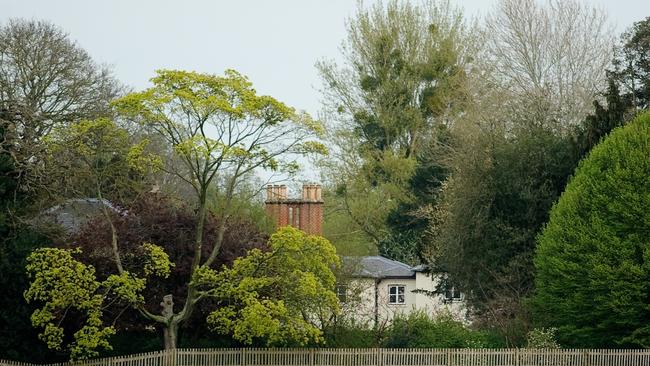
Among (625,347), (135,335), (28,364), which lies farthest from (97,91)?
(625,347)

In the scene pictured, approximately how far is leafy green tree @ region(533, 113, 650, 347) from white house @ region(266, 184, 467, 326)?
25.0 feet

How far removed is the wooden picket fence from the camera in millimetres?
40562

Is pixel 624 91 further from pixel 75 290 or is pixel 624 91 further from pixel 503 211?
pixel 75 290

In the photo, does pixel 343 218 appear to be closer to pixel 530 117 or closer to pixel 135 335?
pixel 530 117

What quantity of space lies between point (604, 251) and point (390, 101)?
3469 centimetres

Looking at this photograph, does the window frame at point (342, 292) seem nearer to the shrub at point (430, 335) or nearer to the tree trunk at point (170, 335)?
the shrub at point (430, 335)

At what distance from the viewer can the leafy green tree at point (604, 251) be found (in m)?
42.2

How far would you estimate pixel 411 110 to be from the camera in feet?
247

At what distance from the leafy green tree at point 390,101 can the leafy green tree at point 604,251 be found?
27539 mm

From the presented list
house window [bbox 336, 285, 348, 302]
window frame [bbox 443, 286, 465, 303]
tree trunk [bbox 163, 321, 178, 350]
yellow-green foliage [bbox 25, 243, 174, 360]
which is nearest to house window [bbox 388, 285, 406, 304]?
window frame [bbox 443, 286, 465, 303]

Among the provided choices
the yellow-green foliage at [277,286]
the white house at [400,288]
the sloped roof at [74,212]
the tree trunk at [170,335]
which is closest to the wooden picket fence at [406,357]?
the yellow-green foliage at [277,286]

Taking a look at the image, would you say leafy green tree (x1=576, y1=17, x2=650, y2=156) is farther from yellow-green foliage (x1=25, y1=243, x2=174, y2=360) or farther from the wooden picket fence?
yellow-green foliage (x1=25, y1=243, x2=174, y2=360)

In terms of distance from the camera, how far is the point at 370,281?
61.8 metres

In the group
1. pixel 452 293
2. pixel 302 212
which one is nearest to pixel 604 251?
pixel 302 212
